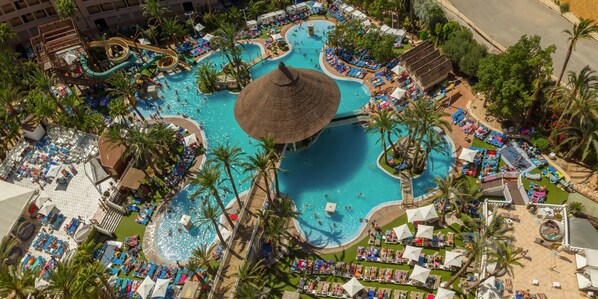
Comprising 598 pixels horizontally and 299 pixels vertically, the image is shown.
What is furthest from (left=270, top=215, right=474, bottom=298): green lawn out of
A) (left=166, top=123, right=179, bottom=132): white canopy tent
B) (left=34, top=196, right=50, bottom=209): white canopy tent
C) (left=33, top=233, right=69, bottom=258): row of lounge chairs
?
(left=34, top=196, right=50, bottom=209): white canopy tent

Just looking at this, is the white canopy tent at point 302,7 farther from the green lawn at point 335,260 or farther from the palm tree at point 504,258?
the palm tree at point 504,258

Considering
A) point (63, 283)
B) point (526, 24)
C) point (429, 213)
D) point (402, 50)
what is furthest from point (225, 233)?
point (526, 24)

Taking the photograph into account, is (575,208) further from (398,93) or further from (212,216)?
(212,216)

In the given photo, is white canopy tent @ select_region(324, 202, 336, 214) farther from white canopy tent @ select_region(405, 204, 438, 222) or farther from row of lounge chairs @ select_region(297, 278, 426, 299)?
white canopy tent @ select_region(405, 204, 438, 222)

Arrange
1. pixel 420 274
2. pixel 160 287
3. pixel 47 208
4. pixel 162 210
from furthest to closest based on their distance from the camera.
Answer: pixel 47 208 → pixel 162 210 → pixel 160 287 → pixel 420 274

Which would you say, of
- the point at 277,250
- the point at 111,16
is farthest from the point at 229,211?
the point at 111,16

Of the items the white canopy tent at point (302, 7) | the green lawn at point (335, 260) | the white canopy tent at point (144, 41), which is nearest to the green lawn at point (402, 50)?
the white canopy tent at point (302, 7)

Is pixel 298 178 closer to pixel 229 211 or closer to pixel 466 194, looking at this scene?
pixel 229 211
